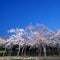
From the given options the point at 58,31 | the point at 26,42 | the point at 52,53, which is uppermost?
the point at 58,31

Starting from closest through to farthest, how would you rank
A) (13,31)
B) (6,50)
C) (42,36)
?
(42,36), (13,31), (6,50)

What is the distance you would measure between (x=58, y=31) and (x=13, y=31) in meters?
9.64

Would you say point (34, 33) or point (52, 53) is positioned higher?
point (34, 33)

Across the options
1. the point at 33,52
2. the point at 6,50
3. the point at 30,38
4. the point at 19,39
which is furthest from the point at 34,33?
the point at 6,50

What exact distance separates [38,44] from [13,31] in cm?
645

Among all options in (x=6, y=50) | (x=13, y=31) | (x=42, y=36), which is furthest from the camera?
(x=6, y=50)

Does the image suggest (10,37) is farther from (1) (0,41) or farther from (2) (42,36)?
(2) (42,36)

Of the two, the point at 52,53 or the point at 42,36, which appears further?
the point at 52,53

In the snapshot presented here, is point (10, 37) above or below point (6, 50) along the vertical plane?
above

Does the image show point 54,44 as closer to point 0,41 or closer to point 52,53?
point 52,53


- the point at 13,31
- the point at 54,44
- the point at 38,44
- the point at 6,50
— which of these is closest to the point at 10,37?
the point at 13,31

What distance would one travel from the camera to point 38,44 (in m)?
32.5

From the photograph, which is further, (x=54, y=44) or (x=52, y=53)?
(x=52, y=53)

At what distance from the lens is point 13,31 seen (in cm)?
3509
